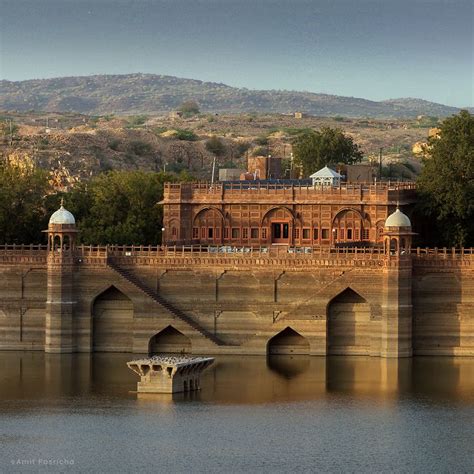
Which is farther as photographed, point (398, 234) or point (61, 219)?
point (61, 219)

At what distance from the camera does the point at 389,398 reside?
89.6 m

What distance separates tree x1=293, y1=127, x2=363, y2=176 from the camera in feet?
484

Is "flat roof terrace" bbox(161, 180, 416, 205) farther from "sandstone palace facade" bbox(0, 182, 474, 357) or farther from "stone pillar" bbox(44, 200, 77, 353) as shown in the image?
"stone pillar" bbox(44, 200, 77, 353)

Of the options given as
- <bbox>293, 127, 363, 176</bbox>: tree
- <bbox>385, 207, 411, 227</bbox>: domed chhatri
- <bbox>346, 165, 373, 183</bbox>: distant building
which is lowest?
<bbox>385, 207, 411, 227</bbox>: domed chhatri

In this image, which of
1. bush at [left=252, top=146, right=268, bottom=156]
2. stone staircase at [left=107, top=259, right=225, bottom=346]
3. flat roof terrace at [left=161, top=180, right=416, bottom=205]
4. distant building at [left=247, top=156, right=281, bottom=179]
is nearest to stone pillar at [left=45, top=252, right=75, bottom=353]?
stone staircase at [left=107, top=259, right=225, bottom=346]

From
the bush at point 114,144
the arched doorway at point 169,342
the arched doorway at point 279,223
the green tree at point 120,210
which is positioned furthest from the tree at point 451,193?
the bush at point 114,144

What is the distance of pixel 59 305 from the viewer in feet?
331

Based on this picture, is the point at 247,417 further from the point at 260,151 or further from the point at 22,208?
the point at 260,151

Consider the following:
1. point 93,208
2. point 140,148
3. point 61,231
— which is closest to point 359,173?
point 93,208

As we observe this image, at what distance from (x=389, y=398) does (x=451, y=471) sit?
1322 cm

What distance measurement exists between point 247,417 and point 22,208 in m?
33.4

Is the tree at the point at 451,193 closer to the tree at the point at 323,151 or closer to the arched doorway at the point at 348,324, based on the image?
the arched doorway at the point at 348,324

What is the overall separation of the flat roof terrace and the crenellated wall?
23.0ft

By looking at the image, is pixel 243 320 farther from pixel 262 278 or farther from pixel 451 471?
pixel 451 471
